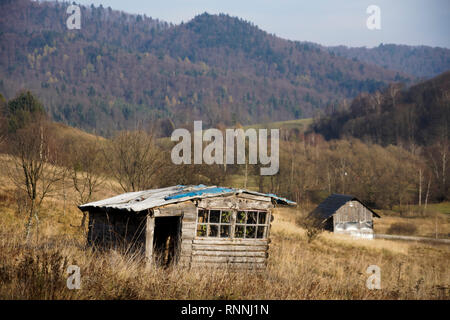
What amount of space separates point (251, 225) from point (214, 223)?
→ 1.51m

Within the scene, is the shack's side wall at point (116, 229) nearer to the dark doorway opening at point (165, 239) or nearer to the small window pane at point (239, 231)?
the dark doorway opening at point (165, 239)

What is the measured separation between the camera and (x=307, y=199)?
6481 centimetres

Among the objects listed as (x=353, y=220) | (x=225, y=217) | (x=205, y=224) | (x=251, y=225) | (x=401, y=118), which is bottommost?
(x=353, y=220)

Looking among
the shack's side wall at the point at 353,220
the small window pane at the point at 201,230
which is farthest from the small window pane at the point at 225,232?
the shack's side wall at the point at 353,220

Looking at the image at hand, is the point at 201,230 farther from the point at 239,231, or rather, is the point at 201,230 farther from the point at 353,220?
the point at 353,220

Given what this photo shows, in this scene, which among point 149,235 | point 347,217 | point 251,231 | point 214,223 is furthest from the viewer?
point 347,217

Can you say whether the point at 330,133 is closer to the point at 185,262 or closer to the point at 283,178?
the point at 283,178

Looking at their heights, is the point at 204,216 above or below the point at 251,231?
above

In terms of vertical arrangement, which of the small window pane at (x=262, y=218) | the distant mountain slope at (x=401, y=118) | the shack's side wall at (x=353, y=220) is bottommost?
the shack's side wall at (x=353, y=220)

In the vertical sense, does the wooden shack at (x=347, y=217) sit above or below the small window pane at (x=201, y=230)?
below

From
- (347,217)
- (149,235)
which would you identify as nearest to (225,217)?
(149,235)

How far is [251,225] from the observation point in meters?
14.7

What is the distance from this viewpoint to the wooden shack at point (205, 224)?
43.0 ft
